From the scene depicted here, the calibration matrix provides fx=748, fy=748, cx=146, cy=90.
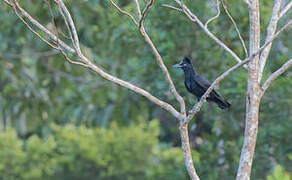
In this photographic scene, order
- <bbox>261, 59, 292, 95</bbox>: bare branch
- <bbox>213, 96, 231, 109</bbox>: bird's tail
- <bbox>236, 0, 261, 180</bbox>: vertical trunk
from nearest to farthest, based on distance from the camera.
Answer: <bbox>261, 59, 292, 95</bbox>: bare branch < <bbox>236, 0, 261, 180</bbox>: vertical trunk < <bbox>213, 96, 231, 109</bbox>: bird's tail

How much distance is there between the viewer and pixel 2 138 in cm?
1399

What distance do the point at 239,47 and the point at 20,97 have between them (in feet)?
14.5

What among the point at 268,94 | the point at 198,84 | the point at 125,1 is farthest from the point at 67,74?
the point at 198,84

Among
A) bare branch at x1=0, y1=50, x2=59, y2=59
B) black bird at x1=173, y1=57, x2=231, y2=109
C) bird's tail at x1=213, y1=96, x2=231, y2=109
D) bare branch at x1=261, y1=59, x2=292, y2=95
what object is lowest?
bird's tail at x1=213, y1=96, x2=231, y2=109

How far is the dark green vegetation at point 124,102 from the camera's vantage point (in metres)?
10.7

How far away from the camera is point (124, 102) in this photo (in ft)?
41.5

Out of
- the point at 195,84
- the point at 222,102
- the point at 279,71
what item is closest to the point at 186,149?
the point at 279,71

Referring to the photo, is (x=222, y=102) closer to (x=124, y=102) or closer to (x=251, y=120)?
(x=251, y=120)

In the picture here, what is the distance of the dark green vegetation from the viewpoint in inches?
422

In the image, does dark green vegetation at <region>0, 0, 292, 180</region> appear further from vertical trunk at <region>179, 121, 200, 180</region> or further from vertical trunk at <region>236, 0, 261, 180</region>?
vertical trunk at <region>179, 121, 200, 180</region>

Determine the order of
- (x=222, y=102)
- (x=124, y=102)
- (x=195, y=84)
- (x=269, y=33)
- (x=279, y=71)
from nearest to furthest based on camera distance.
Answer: (x=279, y=71) → (x=269, y=33) → (x=222, y=102) → (x=195, y=84) → (x=124, y=102)

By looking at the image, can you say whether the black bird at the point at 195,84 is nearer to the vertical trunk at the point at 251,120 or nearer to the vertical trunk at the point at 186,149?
the vertical trunk at the point at 251,120

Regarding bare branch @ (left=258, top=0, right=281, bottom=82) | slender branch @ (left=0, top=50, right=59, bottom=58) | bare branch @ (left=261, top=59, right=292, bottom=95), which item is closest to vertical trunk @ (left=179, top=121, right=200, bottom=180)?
bare branch @ (left=261, top=59, right=292, bottom=95)

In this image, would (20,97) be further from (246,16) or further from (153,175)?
(246,16)
